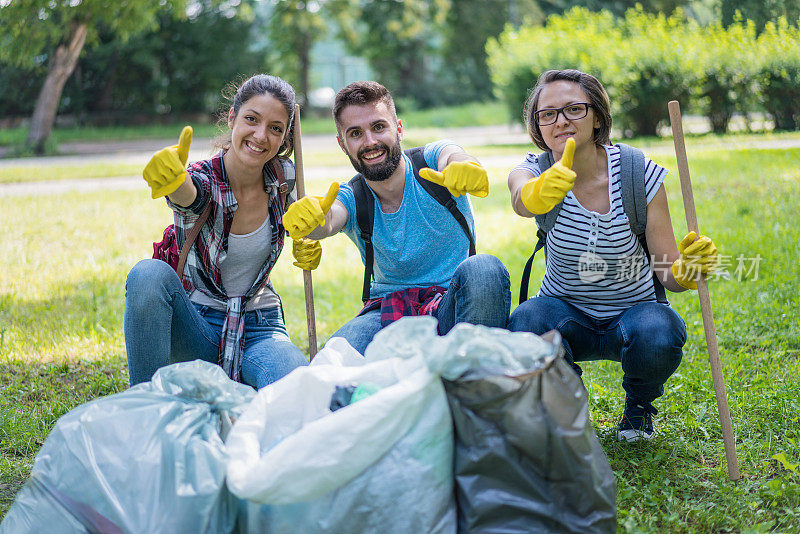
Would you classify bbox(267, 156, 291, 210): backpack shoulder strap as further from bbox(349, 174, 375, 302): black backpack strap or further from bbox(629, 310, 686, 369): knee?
bbox(629, 310, 686, 369): knee

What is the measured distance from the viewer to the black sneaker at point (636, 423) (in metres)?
2.83

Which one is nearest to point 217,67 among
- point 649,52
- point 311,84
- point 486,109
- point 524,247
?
point 311,84

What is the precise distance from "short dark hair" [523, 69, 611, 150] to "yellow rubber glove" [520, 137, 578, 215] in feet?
0.92

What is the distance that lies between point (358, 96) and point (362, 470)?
1.52 metres

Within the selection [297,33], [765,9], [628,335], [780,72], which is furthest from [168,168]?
[297,33]

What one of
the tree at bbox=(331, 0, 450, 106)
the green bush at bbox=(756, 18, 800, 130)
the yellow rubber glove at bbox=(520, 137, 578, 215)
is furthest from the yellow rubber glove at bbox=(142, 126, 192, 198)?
the tree at bbox=(331, 0, 450, 106)

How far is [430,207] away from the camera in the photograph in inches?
115

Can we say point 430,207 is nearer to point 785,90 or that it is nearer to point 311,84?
point 785,90

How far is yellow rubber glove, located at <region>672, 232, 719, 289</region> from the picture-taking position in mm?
2475

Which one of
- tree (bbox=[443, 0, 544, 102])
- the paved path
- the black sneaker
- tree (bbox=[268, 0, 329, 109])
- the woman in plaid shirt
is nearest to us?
the woman in plaid shirt

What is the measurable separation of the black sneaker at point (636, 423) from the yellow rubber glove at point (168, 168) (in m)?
1.82

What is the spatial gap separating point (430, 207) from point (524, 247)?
10.6 feet

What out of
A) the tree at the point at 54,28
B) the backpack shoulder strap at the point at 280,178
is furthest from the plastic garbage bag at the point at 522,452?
the tree at the point at 54,28

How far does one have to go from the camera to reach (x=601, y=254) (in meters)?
2.67
